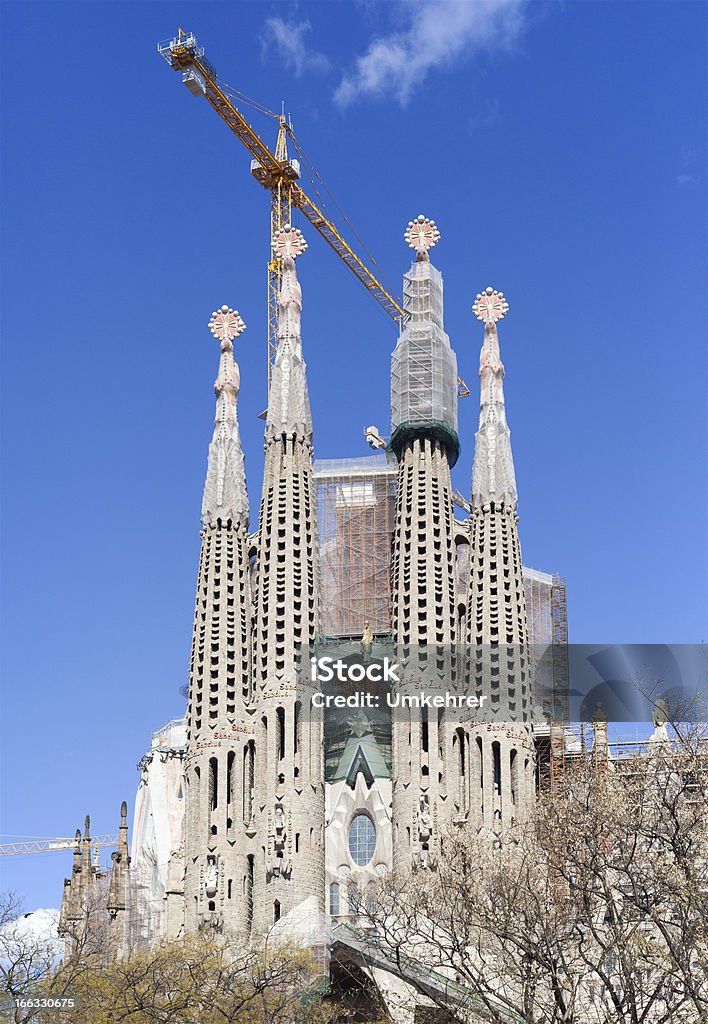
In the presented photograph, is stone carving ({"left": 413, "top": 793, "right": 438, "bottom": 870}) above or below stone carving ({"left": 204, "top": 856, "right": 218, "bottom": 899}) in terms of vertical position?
above

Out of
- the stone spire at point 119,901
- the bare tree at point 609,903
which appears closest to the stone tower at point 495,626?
the stone spire at point 119,901

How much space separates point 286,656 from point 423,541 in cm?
792

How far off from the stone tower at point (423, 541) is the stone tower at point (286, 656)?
11.6 feet

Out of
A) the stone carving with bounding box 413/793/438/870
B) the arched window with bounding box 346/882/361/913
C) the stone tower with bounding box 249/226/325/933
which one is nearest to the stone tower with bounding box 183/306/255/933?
the stone tower with bounding box 249/226/325/933

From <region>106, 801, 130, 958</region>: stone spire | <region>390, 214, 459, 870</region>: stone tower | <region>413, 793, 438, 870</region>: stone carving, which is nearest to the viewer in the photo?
<region>413, 793, 438, 870</region>: stone carving

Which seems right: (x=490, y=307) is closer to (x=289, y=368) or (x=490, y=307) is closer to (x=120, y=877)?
(x=289, y=368)

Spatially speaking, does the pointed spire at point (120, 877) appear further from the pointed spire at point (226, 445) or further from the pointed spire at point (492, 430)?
the pointed spire at point (492, 430)

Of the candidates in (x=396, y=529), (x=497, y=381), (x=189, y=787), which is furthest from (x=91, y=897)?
(x=497, y=381)

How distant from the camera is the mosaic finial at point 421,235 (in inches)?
3145

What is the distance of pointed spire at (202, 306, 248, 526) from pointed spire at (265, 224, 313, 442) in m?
2.26

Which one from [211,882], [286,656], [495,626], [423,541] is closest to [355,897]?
[211,882]

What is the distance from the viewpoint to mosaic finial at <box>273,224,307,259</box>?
3157 inches

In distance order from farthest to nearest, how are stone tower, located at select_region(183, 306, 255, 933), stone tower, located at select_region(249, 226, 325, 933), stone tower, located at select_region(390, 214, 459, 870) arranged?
stone tower, located at select_region(390, 214, 459, 870), stone tower, located at select_region(183, 306, 255, 933), stone tower, located at select_region(249, 226, 325, 933)

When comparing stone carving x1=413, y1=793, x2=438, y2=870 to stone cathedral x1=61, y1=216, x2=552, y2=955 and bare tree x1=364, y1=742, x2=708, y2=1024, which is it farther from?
bare tree x1=364, y1=742, x2=708, y2=1024
